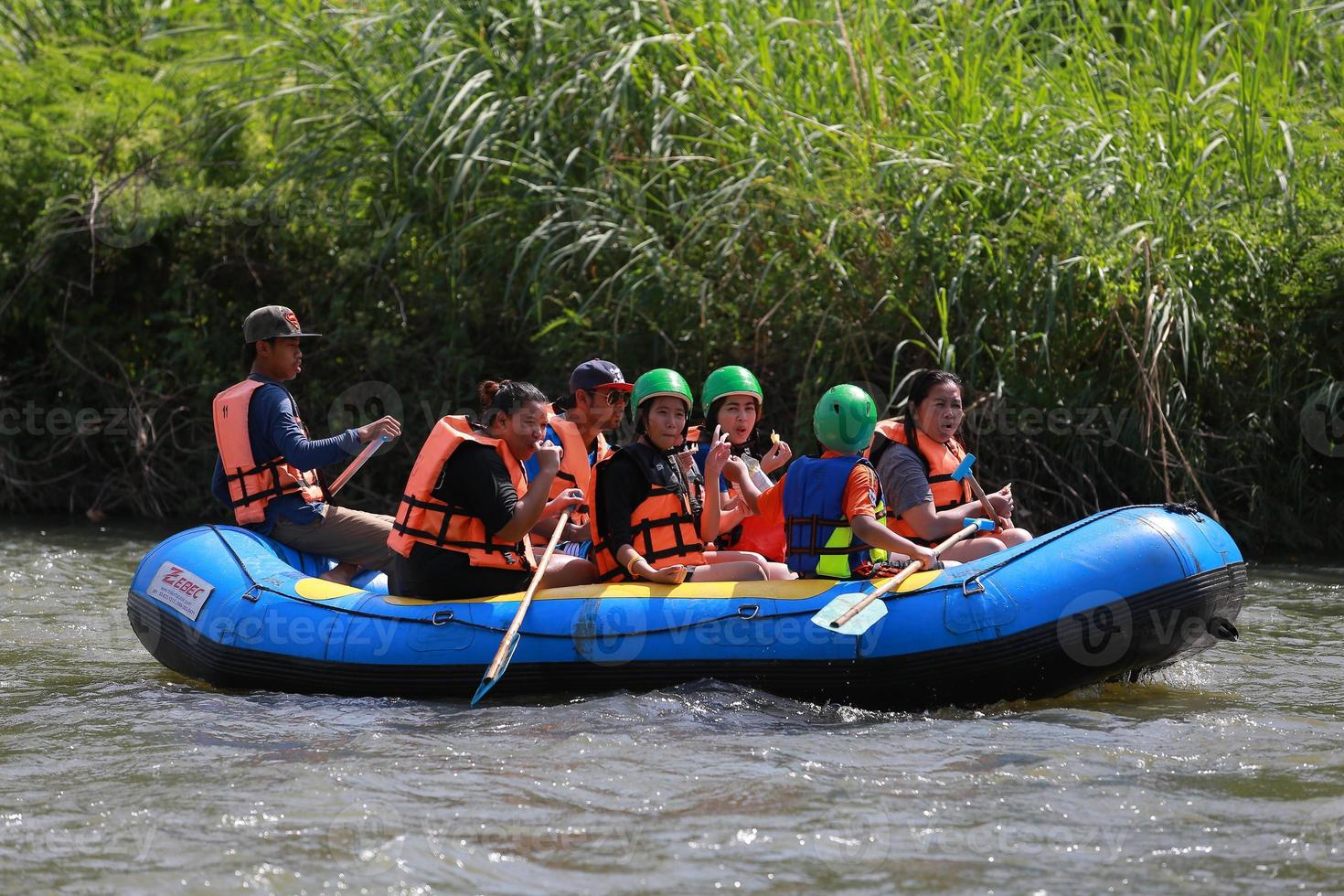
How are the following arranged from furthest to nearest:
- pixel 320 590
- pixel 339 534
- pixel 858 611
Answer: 1. pixel 339 534
2. pixel 320 590
3. pixel 858 611

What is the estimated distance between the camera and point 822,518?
4.73 m

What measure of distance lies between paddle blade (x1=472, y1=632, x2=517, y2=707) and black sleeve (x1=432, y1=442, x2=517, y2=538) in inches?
15.0

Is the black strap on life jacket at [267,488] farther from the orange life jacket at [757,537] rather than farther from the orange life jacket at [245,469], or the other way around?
the orange life jacket at [757,537]

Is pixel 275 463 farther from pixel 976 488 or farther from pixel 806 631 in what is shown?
pixel 976 488

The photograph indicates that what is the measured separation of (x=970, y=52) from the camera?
739 cm

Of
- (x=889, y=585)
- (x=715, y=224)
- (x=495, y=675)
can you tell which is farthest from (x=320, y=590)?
(x=715, y=224)

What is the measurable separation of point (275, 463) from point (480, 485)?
1.00 meters

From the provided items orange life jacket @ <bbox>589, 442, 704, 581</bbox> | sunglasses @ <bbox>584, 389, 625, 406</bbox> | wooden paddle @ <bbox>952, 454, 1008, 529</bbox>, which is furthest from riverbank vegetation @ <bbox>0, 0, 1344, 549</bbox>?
orange life jacket @ <bbox>589, 442, 704, 581</bbox>

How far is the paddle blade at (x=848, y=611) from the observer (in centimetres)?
439

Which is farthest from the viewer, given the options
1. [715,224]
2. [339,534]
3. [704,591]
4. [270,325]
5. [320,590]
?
[715,224]

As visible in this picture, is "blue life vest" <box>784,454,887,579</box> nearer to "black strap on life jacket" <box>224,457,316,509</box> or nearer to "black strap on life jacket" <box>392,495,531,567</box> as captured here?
"black strap on life jacket" <box>392,495,531,567</box>

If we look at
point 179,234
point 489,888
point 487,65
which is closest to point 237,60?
point 179,234

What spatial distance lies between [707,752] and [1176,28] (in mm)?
5544

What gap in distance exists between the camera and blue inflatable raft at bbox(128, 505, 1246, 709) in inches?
176
